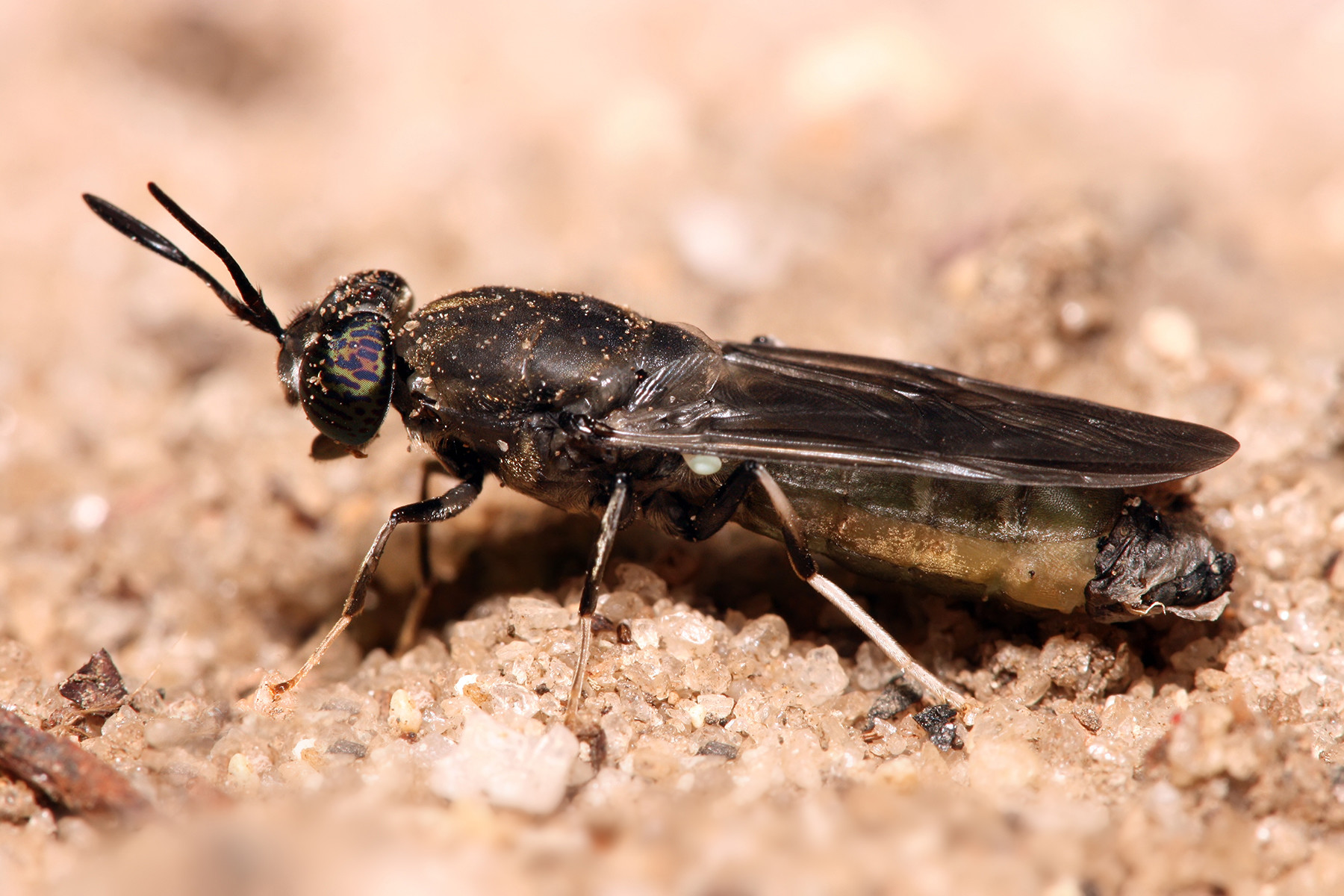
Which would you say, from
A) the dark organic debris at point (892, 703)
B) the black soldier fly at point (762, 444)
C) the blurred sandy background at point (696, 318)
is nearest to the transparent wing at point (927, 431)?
the black soldier fly at point (762, 444)

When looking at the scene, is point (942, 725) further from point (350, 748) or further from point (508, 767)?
point (350, 748)

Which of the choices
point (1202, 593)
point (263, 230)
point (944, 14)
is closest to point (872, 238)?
point (944, 14)

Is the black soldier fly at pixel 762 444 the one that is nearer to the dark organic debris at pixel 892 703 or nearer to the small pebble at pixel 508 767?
the dark organic debris at pixel 892 703

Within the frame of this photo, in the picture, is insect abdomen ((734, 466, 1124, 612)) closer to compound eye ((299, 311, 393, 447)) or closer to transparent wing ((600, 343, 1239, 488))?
transparent wing ((600, 343, 1239, 488))

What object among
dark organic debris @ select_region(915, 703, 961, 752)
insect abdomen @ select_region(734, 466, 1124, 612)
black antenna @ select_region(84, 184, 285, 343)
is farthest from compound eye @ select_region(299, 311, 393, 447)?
dark organic debris @ select_region(915, 703, 961, 752)

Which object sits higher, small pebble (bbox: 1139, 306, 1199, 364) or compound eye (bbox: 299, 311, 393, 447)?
small pebble (bbox: 1139, 306, 1199, 364)

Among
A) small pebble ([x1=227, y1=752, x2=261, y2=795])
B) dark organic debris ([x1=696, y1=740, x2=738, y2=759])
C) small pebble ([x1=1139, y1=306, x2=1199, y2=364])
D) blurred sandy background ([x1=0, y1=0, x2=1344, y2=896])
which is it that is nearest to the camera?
blurred sandy background ([x1=0, y1=0, x2=1344, y2=896])
